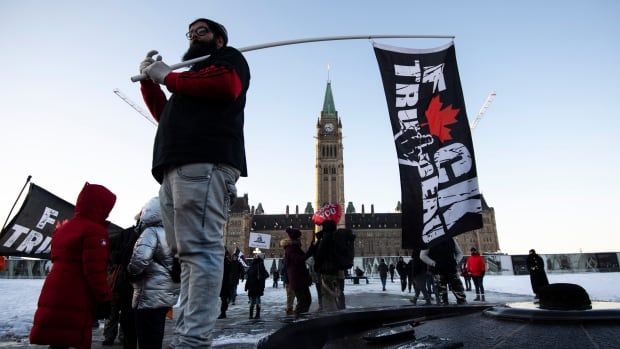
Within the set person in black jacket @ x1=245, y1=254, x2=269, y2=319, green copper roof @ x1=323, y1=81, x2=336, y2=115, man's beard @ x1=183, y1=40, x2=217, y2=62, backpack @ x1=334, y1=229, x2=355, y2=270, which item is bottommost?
person in black jacket @ x1=245, y1=254, x2=269, y2=319

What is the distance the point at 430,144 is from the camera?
3898 millimetres

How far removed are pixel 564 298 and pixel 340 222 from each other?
9786 cm

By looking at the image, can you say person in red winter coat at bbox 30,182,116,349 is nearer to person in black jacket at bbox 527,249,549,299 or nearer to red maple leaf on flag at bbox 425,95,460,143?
red maple leaf on flag at bbox 425,95,460,143

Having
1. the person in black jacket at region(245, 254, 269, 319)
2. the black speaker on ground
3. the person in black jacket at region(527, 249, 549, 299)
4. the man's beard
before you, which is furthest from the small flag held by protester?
the black speaker on ground

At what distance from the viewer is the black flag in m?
6.83

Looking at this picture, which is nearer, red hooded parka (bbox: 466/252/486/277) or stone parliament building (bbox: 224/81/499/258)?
red hooded parka (bbox: 466/252/486/277)

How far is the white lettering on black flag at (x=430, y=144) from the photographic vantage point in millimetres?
3666

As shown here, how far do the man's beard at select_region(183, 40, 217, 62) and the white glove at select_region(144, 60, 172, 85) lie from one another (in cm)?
35

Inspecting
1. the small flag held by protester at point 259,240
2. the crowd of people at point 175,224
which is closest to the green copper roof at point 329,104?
the small flag held by protester at point 259,240

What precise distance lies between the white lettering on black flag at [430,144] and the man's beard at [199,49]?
218 centimetres

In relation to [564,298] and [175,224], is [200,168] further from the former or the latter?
[564,298]

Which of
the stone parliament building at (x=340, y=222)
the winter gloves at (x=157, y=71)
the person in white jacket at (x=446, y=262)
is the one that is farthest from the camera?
the stone parliament building at (x=340, y=222)

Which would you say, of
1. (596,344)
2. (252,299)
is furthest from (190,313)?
(252,299)

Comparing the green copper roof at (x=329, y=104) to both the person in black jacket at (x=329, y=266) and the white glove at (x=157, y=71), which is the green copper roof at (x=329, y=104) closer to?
the person in black jacket at (x=329, y=266)
